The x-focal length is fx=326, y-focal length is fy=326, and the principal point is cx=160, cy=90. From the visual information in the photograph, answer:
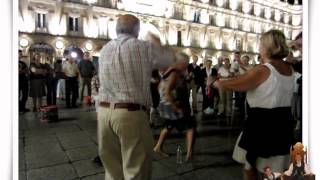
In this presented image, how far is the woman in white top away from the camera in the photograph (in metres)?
1.79

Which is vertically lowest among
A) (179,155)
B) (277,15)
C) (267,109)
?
(179,155)

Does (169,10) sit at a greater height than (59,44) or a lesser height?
greater

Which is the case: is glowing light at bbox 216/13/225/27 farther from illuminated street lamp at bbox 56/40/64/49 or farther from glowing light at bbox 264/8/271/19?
illuminated street lamp at bbox 56/40/64/49

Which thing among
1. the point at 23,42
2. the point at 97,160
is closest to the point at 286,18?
the point at 97,160

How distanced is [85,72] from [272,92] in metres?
1.04

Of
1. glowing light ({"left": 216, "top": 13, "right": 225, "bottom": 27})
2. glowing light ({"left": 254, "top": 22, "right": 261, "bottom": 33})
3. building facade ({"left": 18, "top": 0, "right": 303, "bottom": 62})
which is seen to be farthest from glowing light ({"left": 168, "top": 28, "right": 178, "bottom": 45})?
glowing light ({"left": 254, "top": 22, "right": 261, "bottom": 33})

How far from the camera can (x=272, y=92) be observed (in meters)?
1.83

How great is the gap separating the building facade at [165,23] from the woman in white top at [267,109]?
147 millimetres

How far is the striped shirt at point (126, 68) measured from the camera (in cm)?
166

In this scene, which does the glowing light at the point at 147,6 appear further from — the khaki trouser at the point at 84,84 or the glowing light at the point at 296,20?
the glowing light at the point at 296,20

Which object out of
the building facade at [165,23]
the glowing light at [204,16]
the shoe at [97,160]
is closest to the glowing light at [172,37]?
the building facade at [165,23]

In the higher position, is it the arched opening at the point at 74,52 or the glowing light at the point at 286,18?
the glowing light at the point at 286,18

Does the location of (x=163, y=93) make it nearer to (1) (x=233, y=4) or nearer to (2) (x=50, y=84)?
(2) (x=50, y=84)

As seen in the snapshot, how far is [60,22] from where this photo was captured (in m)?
1.67
